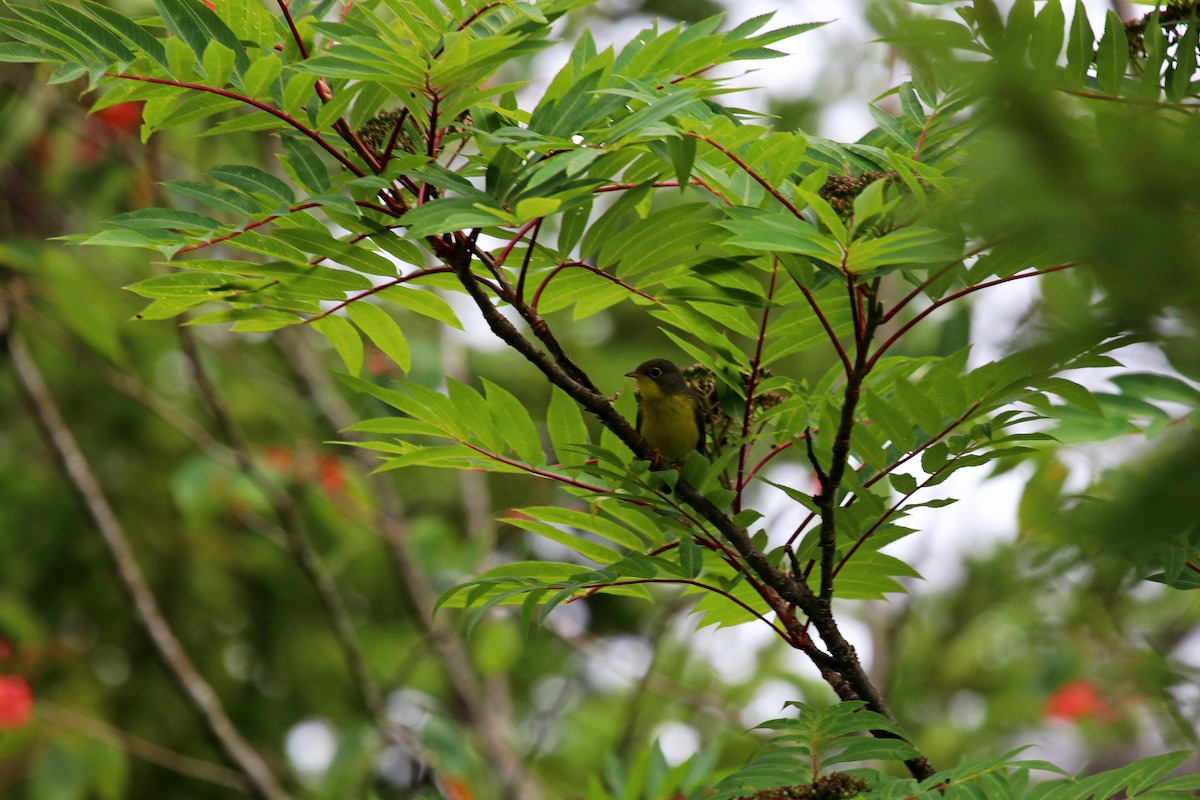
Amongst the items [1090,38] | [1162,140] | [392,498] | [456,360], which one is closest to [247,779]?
[392,498]

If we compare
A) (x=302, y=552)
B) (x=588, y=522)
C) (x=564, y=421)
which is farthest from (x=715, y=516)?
(x=302, y=552)

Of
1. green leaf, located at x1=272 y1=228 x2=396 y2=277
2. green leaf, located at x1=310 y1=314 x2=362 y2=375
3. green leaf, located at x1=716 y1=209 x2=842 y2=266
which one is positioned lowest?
green leaf, located at x1=310 y1=314 x2=362 y2=375

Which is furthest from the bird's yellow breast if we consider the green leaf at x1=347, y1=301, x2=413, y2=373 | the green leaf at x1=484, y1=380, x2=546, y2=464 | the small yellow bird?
the green leaf at x1=347, y1=301, x2=413, y2=373

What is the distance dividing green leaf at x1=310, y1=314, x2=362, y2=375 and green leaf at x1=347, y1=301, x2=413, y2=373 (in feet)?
0.10

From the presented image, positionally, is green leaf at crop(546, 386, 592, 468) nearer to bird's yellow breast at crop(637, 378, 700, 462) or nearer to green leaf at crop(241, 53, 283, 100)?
green leaf at crop(241, 53, 283, 100)

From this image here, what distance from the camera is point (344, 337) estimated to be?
103 inches

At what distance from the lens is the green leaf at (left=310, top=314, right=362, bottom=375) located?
259 centimetres

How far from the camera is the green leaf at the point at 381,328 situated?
Answer: 260 centimetres

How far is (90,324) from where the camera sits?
609cm

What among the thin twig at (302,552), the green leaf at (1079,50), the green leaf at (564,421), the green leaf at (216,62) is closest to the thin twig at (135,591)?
the thin twig at (302,552)

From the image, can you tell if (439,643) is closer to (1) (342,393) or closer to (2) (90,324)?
(2) (90,324)

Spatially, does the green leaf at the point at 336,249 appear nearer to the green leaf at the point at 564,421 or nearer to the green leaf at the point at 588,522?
the green leaf at the point at 564,421

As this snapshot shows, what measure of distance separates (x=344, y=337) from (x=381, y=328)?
0.29ft

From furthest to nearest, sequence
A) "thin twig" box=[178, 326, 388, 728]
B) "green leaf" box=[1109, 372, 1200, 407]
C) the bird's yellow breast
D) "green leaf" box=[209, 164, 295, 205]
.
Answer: "thin twig" box=[178, 326, 388, 728] → the bird's yellow breast → "green leaf" box=[1109, 372, 1200, 407] → "green leaf" box=[209, 164, 295, 205]
